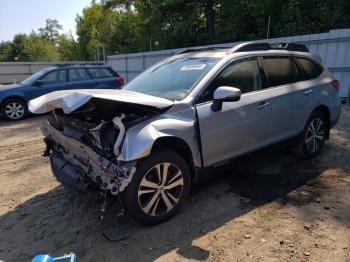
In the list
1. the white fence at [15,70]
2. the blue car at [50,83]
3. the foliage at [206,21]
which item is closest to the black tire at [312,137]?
the blue car at [50,83]

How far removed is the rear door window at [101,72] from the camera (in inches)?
434

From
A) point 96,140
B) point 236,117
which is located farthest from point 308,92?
point 96,140

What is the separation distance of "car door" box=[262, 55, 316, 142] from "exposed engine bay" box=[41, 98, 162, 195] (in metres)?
1.90

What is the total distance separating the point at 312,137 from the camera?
518 centimetres

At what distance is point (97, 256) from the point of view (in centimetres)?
303

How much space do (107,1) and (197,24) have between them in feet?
31.5

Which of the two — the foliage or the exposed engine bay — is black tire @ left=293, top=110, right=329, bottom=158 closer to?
the exposed engine bay

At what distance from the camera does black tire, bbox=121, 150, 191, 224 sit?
313 centimetres

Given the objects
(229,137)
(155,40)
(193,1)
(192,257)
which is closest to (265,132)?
(229,137)

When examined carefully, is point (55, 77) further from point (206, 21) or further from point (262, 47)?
point (206, 21)

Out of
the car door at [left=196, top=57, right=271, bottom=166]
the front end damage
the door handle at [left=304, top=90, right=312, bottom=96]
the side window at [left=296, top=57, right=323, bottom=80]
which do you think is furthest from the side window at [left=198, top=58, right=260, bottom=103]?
the side window at [left=296, top=57, right=323, bottom=80]

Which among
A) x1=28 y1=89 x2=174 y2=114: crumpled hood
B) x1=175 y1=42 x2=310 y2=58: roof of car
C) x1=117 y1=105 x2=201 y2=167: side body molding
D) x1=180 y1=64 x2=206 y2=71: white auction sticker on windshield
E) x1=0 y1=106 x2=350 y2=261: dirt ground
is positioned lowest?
x1=0 y1=106 x2=350 y2=261: dirt ground

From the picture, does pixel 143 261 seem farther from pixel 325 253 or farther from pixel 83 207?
pixel 325 253

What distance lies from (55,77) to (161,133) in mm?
8380
